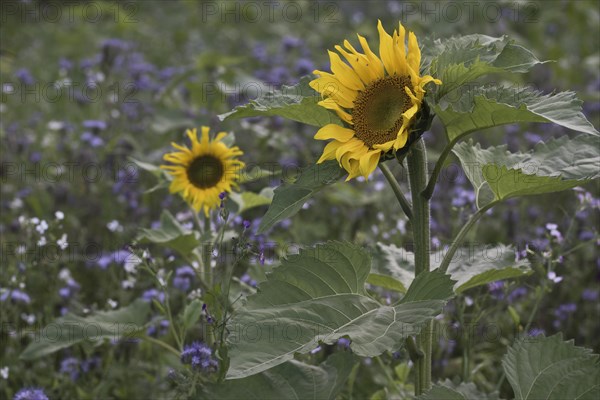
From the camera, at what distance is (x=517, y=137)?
4.46 m

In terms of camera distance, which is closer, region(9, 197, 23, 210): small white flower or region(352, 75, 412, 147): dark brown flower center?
region(352, 75, 412, 147): dark brown flower center

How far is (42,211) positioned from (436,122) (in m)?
2.40

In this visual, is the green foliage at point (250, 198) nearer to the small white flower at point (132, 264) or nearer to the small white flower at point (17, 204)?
the small white flower at point (132, 264)

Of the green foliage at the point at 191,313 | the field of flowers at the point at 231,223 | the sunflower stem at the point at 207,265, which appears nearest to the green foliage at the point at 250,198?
the field of flowers at the point at 231,223

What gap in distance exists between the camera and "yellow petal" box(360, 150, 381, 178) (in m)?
1.67

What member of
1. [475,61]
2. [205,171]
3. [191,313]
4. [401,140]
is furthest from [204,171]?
[475,61]

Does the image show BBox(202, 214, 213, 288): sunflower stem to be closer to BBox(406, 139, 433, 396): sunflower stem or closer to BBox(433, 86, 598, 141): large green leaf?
BBox(406, 139, 433, 396): sunflower stem

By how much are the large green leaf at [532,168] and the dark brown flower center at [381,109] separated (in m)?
0.22

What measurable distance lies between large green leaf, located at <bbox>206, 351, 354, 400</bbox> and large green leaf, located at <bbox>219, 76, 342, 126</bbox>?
63 cm

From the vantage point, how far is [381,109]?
1806mm

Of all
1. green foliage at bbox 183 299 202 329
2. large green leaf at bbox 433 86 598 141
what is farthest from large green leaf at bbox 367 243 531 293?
green foliage at bbox 183 299 202 329

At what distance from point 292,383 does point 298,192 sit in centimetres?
56

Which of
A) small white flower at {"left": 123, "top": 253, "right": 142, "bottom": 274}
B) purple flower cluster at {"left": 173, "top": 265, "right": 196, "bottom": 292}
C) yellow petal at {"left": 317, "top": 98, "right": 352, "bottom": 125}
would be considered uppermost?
yellow petal at {"left": 317, "top": 98, "right": 352, "bottom": 125}

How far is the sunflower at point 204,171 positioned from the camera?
93.4 inches
